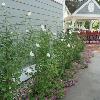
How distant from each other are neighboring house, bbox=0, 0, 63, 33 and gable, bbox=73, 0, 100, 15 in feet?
72.9

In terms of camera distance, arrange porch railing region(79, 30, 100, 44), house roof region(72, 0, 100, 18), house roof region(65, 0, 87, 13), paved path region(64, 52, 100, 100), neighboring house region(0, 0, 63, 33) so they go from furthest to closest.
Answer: house roof region(65, 0, 87, 13) → house roof region(72, 0, 100, 18) → porch railing region(79, 30, 100, 44) → neighboring house region(0, 0, 63, 33) → paved path region(64, 52, 100, 100)

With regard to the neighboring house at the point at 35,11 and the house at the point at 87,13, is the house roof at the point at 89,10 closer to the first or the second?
the house at the point at 87,13

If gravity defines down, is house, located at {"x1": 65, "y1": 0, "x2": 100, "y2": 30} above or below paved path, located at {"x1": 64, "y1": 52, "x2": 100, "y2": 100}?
above

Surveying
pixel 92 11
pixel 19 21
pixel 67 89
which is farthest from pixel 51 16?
pixel 92 11

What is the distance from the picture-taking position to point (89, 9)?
4178cm

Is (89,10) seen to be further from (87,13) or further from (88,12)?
(87,13)

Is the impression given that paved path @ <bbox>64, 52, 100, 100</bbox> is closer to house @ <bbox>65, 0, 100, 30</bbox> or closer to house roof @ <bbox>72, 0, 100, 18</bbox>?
house @ <bbox>65, 0, 100, 30</bbox>

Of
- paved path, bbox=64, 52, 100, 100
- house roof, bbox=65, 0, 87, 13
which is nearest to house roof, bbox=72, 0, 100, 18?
house roof, bbox=65, 0, 87, 13

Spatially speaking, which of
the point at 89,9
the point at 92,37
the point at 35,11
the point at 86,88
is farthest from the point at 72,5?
the point at 86,88

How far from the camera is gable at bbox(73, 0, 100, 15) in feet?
137

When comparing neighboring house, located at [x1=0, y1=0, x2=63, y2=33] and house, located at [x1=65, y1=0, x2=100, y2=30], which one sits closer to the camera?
neighboring house, located at [x1=0, y1=0, x2=63, y2=33]

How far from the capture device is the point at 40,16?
1363cm

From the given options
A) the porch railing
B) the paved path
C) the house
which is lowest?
the porch railing

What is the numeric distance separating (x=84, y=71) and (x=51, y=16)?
11.9ft
